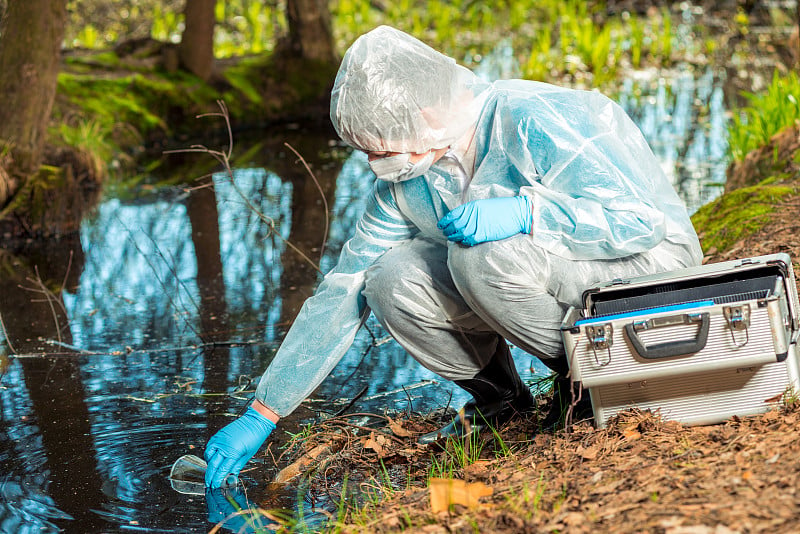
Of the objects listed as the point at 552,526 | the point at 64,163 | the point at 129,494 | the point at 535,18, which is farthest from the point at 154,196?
the point at 535,18

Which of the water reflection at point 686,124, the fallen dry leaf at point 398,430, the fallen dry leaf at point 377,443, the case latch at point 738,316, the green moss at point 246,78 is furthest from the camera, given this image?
the green moss at point 246,78

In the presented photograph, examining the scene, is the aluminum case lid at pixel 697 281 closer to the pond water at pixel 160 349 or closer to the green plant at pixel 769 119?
the pond water at pixel 160 349

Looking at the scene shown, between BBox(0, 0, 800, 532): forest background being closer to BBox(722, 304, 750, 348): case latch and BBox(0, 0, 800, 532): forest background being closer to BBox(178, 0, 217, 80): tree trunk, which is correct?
BBox(178, 0, 217, 80): tree trunk

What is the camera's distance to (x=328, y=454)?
2.89 meters

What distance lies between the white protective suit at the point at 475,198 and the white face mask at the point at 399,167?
3cm

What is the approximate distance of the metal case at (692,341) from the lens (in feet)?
7.29

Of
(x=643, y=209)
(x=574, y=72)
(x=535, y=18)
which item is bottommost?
(x=643, y=209)

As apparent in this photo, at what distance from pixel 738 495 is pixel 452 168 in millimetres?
1241

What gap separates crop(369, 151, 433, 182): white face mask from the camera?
2.64 m

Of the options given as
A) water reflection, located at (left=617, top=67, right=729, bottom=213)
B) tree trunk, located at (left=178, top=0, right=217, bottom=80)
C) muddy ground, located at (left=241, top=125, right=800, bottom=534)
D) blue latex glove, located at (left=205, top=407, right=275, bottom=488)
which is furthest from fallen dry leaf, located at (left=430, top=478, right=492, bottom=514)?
tree trunk, located at (left=178, top=0, right=217, bottom=80)

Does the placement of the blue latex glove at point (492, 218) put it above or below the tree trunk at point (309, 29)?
below

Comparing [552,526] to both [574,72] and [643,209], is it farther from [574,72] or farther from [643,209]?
[574,72]

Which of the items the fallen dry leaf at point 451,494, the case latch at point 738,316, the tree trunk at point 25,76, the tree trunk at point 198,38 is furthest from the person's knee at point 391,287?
the tree trunk at point 198,38

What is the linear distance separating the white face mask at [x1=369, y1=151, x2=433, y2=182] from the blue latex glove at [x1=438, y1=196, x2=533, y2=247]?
20 centimetres
